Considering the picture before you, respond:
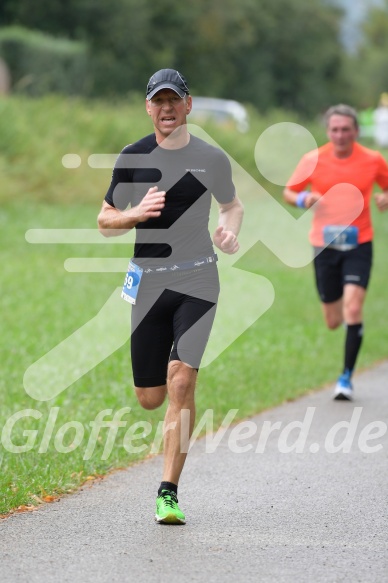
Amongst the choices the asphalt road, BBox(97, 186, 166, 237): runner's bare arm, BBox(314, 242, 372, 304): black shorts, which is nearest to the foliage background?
BBox(314, 242, 372, 304): black shorts

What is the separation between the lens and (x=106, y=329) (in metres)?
13.7

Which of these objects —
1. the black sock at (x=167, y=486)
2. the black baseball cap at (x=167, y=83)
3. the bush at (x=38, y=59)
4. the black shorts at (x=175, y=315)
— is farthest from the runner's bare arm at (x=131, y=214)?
the bush at (x=38, y=59)

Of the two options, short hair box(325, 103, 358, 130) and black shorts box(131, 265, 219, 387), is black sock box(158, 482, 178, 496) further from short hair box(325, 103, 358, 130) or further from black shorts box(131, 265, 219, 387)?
short hair box(325, 103, 358, 130)

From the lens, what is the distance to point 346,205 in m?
10.8

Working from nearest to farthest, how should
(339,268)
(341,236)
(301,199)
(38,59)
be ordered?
(301,199) → (341,236) → (339,268) → (38,59)

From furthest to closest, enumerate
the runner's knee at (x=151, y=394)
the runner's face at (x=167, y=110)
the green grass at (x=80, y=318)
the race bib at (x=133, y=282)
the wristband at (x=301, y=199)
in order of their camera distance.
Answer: the wristband at (x=301, y=199) → the green grass at (x=80, y=318) → the runner's knee at (x=151, y=394) → the race bib at (x=133, y=282) → the runner's face at (x=167, y=110)

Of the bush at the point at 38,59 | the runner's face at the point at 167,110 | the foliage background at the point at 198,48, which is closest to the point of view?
the runner's face at the point at 167,110

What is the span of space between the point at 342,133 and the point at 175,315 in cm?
455

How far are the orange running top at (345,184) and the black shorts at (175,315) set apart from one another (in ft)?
14.1

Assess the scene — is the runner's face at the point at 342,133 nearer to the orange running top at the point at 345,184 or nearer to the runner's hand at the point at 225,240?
the orange running top at the point at 345,184

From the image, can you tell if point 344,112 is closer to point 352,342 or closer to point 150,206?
point 352,342

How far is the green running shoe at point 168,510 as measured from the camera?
616cm

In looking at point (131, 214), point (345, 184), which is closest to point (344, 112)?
point (345, 184)

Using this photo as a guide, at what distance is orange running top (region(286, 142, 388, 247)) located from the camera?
10758 mm
